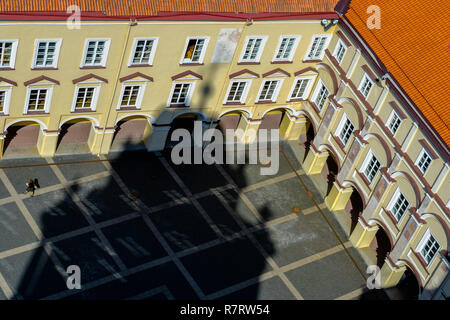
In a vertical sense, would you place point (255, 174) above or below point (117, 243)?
above

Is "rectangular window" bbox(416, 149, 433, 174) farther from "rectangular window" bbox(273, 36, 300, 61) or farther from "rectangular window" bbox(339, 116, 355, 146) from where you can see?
"rectangular window" bbox(273, 36, 300, 61)

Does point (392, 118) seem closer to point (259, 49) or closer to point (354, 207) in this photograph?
point (354, 207)

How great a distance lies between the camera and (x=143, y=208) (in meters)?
66.4

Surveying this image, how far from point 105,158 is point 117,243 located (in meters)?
11.1

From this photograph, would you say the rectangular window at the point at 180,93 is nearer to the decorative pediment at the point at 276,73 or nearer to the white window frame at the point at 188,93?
the white window frame at the point at 188,93

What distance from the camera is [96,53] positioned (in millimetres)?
60438

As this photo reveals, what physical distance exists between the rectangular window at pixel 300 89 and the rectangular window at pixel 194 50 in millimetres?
12437

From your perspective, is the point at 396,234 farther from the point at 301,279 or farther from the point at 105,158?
the point at 105,158

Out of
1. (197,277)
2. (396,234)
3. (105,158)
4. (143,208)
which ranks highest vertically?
(105,158)

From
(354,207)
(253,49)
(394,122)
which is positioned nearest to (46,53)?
(253,49)

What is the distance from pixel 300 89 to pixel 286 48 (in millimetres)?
6601

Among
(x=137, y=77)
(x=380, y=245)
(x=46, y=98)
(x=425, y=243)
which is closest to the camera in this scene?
(x=425, y=243)

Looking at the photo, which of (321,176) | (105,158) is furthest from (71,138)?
(321,176)

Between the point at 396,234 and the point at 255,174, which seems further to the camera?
the point at 255,174
